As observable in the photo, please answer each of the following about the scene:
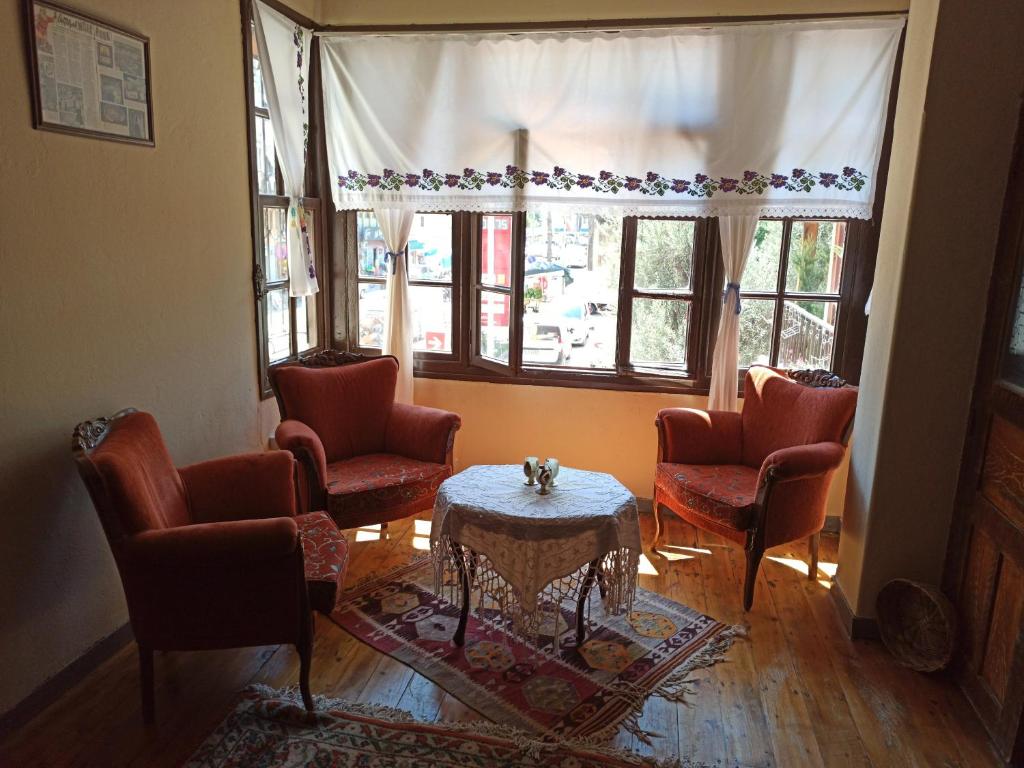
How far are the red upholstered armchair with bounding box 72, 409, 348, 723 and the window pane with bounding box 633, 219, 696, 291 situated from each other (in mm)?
2318

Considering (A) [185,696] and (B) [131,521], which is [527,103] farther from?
(A) [185,696]

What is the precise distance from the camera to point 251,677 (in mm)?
2602

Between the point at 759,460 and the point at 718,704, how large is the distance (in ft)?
4.58

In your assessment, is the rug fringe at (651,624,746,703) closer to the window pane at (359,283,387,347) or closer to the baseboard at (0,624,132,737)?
the baseboard at (0,624,132,737)

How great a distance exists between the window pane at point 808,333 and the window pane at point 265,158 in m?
2.70

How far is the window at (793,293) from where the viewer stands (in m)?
3.86

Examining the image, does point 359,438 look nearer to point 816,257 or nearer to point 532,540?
point 532,540

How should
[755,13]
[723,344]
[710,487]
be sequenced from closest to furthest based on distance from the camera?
[710,487]
[755,13]
[723,344]

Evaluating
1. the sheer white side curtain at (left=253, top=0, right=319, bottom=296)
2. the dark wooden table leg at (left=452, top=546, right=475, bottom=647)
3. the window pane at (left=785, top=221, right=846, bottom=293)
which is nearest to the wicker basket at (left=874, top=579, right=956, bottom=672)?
the dark wooden table leg at (left=452, top=546, right=475, bottom=647)

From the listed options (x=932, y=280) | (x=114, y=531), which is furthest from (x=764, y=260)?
(x=114, y=531)

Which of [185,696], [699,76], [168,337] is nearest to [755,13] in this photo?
[699,76]

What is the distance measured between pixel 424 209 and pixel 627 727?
2812 mm

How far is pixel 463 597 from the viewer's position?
2785mm

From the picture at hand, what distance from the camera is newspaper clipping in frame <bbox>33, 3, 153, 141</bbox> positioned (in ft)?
7.64
